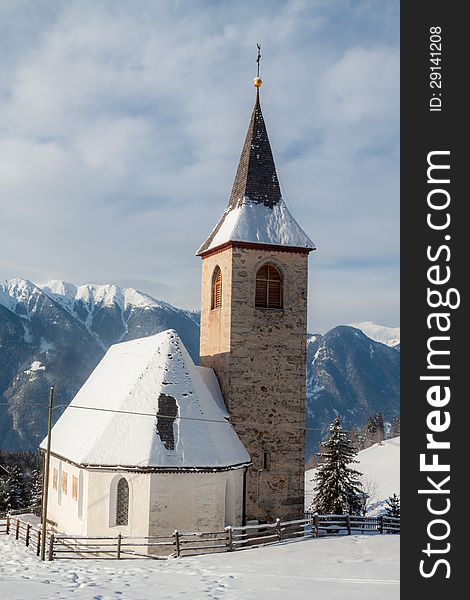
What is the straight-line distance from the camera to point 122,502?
78.1 ft

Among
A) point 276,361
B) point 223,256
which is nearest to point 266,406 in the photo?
point 276,361

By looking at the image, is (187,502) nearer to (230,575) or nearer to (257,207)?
(230,575)

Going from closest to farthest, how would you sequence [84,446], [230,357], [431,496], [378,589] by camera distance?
[431,496] → [378,589] → [84,446] → [230,357]

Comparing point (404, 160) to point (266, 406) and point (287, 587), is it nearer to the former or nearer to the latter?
point (287, 587)

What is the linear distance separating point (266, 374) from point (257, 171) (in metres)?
8.60

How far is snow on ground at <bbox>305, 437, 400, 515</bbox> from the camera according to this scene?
7631 cm

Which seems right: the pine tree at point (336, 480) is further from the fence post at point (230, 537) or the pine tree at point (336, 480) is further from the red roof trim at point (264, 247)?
the fence post at point (230, 537)

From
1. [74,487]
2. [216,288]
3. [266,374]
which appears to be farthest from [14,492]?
[266,374]

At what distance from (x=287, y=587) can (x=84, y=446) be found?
10723 millimetres

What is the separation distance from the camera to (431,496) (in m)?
12.8

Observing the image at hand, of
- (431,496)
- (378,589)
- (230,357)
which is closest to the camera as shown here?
(431,496)

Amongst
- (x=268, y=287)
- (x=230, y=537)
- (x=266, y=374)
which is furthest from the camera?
(x=268, y=287)

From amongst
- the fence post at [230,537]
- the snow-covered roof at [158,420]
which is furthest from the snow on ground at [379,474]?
the fence post at [230,537]

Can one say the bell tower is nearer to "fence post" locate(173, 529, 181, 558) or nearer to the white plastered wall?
the white plastered wall
